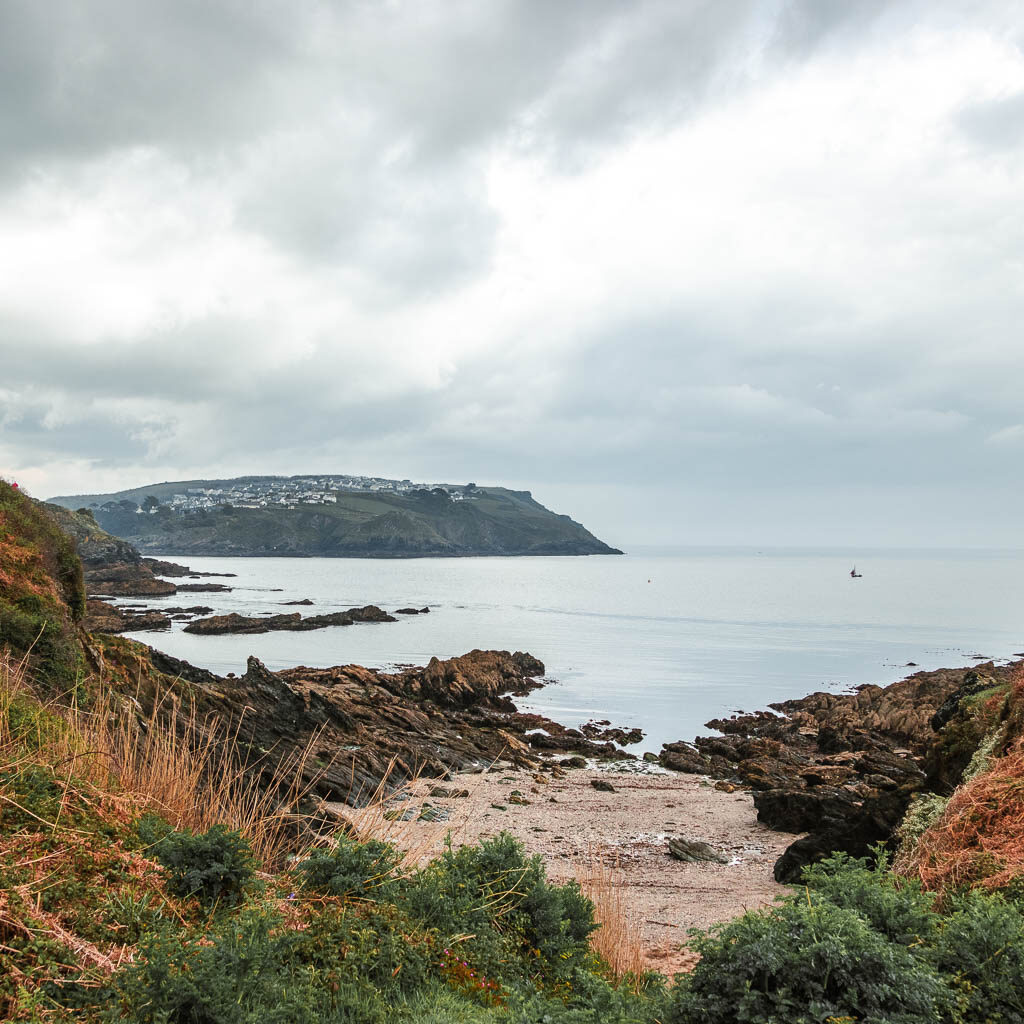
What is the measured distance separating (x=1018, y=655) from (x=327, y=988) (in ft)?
186

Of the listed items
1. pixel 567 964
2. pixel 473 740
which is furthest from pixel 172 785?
pixel 473 740

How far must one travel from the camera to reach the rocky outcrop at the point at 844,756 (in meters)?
11.0

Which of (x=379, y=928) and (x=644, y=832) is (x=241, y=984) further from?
(x=644, y=832)

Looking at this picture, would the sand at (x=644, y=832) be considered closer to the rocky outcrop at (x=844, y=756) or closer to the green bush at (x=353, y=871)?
the rocky outcrop at (x=844, y=756)

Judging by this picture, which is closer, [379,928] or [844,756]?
[379,928]

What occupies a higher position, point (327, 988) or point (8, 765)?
point (8, 765)

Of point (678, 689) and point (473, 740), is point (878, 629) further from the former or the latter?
point (473, 740)

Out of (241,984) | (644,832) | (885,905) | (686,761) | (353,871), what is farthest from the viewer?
(686,761)

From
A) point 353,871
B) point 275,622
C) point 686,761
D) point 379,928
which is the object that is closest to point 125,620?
point 275,622

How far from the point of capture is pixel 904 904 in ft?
14.4

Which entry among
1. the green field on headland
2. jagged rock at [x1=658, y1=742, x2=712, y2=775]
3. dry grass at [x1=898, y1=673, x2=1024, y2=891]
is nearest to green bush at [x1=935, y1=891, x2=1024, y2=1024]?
the green field on headland

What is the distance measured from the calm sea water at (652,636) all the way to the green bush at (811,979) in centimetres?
2345

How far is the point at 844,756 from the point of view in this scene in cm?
2259

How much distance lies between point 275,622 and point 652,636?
29.2m
